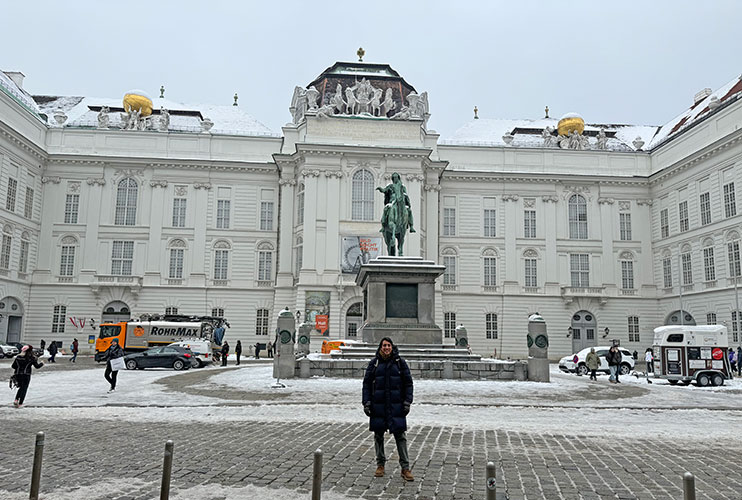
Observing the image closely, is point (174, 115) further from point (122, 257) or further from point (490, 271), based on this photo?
point (490, 271)

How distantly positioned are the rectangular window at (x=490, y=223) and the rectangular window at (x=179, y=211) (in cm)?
2447

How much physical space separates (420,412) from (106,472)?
7141mm

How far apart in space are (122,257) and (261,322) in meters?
12.0

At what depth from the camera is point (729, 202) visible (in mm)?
41281

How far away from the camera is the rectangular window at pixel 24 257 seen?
4544 cm

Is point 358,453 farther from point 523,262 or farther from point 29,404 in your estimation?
point 523,262

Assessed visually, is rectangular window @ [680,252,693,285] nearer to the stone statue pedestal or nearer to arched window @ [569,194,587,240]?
arched window @ [569,194,587,240]

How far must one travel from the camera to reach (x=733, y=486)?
23.2 feet

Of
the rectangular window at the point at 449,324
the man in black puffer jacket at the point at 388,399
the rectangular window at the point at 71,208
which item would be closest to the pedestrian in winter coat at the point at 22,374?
the man in black puffer jacket at the point at 388,399

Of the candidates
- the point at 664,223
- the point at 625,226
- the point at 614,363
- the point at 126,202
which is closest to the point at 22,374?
the point at 614,363

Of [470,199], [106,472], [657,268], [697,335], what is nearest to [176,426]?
[106,472]

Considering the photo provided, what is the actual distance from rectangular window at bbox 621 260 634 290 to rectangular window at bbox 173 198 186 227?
3578cm

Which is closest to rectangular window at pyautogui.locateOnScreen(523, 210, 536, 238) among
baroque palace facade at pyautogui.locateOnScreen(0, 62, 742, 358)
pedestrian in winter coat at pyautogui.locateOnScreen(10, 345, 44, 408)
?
baroque palace facade at pyautogui.locateOnScreen(0, 62, 742, 358)

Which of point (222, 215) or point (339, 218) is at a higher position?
point (222, 215)
